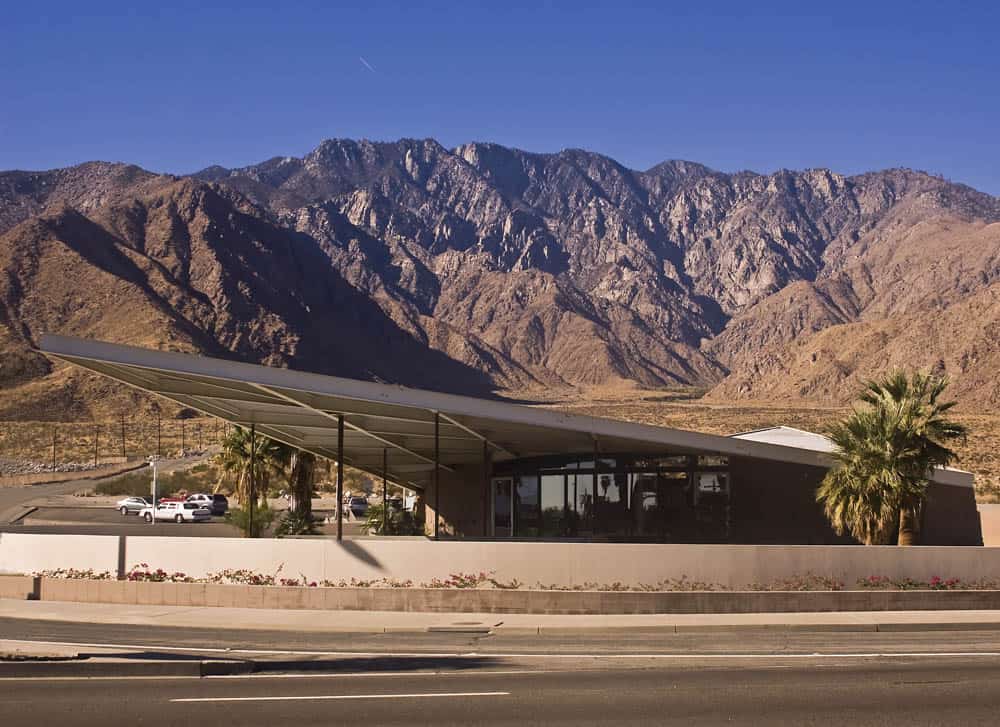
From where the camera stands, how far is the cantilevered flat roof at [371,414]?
22047 millimetres

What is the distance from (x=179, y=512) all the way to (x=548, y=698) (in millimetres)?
56164

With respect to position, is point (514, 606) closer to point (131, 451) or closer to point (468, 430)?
point (468, 430)

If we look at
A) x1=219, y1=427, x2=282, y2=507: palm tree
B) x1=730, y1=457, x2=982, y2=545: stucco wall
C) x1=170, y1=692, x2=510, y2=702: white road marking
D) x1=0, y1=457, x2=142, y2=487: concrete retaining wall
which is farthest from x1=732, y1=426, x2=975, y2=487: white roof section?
x1=0, y1=457, x2=142, y2=487: concrete retaining wall

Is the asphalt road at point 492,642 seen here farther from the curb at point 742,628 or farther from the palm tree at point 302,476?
the palm tree at point 302,476

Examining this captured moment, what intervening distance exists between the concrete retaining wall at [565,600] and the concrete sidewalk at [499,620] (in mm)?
188

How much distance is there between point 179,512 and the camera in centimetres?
6606

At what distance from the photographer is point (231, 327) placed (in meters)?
186

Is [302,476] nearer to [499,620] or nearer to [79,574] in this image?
[79,574]

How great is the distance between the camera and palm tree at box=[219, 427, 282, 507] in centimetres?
4488

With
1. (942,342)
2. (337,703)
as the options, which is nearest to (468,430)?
(337,703)

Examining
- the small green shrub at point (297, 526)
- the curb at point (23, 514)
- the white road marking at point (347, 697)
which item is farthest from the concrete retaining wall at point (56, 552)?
the curb at point (23, 514)

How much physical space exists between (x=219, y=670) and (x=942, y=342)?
142158mm

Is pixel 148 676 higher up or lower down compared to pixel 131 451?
lower down

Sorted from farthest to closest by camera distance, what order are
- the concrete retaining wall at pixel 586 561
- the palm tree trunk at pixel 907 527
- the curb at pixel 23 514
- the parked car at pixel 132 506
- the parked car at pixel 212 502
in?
the parked car at pixel 132 506 → the parked car at pixel 212 502 → the curb at pixel 23 514 → the palm tree trunk at pixel 907 527 → the concrete retaining wall at pixel 586 561
